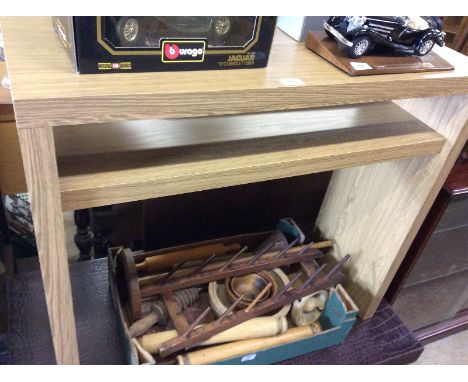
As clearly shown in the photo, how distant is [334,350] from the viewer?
3.78 ft

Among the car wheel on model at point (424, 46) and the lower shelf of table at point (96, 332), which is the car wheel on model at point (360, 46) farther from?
the lower shelf of table at point (96, 332)

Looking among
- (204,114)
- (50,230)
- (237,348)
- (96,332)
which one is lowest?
(96,332)

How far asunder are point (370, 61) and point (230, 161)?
0.29 metres

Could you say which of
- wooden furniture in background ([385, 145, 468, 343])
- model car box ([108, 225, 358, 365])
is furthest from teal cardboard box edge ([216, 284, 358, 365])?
wooden furniture in background ([385, 145, 468, 343])

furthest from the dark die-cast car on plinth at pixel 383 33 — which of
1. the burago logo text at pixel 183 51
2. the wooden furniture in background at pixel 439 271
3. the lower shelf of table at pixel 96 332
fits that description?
the lower shelf of table at pixel 96 332

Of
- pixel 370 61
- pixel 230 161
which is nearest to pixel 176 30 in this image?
pixel 230 161

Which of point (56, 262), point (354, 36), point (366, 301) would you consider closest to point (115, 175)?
point (56, 262)

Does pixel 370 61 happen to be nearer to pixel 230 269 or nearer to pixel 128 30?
pixel 128 30

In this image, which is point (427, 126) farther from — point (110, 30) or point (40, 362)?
point (40, 362)

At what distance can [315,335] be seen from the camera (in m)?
1.08

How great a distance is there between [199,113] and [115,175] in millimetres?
159

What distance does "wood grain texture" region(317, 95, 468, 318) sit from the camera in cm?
92

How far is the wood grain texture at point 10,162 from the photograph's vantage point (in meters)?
0.93
